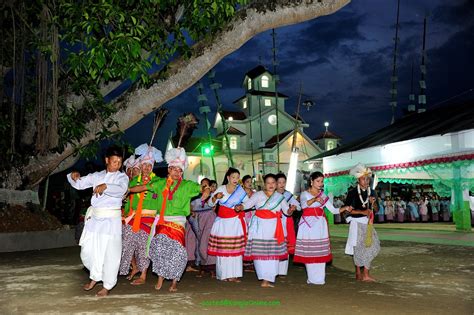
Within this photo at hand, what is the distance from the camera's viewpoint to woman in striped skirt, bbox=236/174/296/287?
6422 millimetres

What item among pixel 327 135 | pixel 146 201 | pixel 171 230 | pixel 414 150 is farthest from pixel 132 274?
pixel 327 135

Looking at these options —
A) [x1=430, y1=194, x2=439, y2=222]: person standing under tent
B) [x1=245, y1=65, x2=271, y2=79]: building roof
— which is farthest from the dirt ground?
[x1=245, y1=65, x2=271, y2=79]: building roof

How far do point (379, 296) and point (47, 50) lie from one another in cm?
654

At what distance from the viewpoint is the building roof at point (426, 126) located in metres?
14.5

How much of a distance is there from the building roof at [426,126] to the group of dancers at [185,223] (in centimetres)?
876

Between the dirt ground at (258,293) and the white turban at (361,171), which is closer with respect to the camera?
the dirt ground at (258,293)

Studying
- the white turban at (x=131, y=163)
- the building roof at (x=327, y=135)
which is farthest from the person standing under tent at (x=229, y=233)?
the building roof at (x=327, y=135)

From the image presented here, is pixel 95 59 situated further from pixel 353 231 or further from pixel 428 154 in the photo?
pixel 428 154

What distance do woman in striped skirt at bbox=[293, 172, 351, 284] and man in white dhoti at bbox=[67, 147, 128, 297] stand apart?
2553mm

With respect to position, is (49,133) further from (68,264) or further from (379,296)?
(379,296)

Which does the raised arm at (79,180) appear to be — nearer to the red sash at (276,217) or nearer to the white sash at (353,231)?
the red sash at (276,217)

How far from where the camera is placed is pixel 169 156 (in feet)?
20.2

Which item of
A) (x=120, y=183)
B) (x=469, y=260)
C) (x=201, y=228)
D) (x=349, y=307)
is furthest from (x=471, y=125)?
(x=120, y=183)

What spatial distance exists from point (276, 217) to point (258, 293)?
1.31 metres
